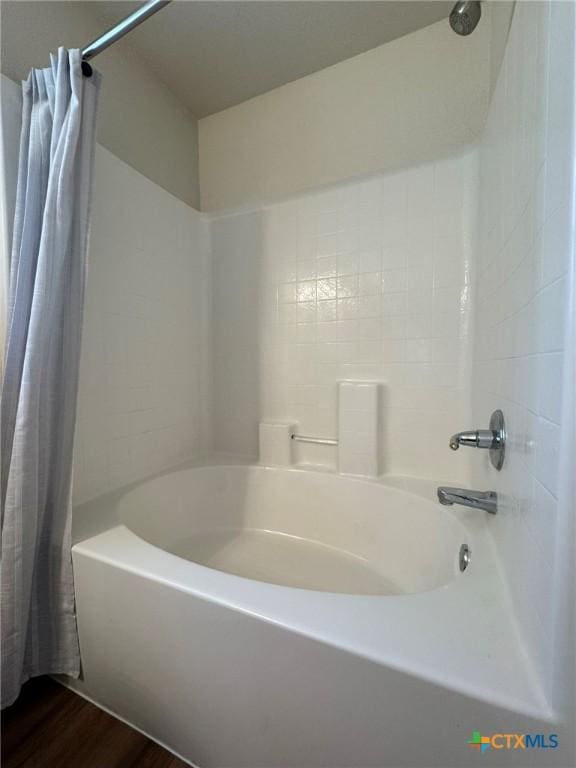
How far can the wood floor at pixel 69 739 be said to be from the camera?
72 centimetres

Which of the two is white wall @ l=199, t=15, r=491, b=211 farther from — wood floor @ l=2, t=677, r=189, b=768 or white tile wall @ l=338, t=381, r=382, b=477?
wood floor @ l=2, t=677, r=189, b=768

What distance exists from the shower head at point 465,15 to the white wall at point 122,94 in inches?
50.8

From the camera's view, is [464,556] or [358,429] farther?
[358,429]

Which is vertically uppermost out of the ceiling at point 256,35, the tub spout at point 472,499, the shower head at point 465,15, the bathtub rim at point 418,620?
the ceiling at point 256,35

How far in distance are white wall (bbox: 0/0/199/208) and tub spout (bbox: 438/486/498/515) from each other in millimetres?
1844

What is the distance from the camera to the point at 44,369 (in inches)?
33.1

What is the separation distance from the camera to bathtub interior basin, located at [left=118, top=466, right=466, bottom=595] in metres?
1.11

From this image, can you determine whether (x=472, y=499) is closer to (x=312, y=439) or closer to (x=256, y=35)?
(x=312, y=439)

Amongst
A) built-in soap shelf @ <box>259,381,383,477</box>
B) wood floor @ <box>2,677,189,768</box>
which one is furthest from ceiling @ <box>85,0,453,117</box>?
wood floor @ <box>2,677,189,768</box>

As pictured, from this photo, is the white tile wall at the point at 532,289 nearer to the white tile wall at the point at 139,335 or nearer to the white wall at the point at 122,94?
the white tile wall at the point at 139,335

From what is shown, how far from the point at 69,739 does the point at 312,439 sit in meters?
1.18

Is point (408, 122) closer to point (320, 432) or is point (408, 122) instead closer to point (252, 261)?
point (252, 261)

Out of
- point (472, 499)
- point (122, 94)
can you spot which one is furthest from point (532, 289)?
point (122, 94)

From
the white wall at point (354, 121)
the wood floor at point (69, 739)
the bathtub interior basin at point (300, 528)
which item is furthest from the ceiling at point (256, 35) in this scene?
the wood floor at point (69, 739)
